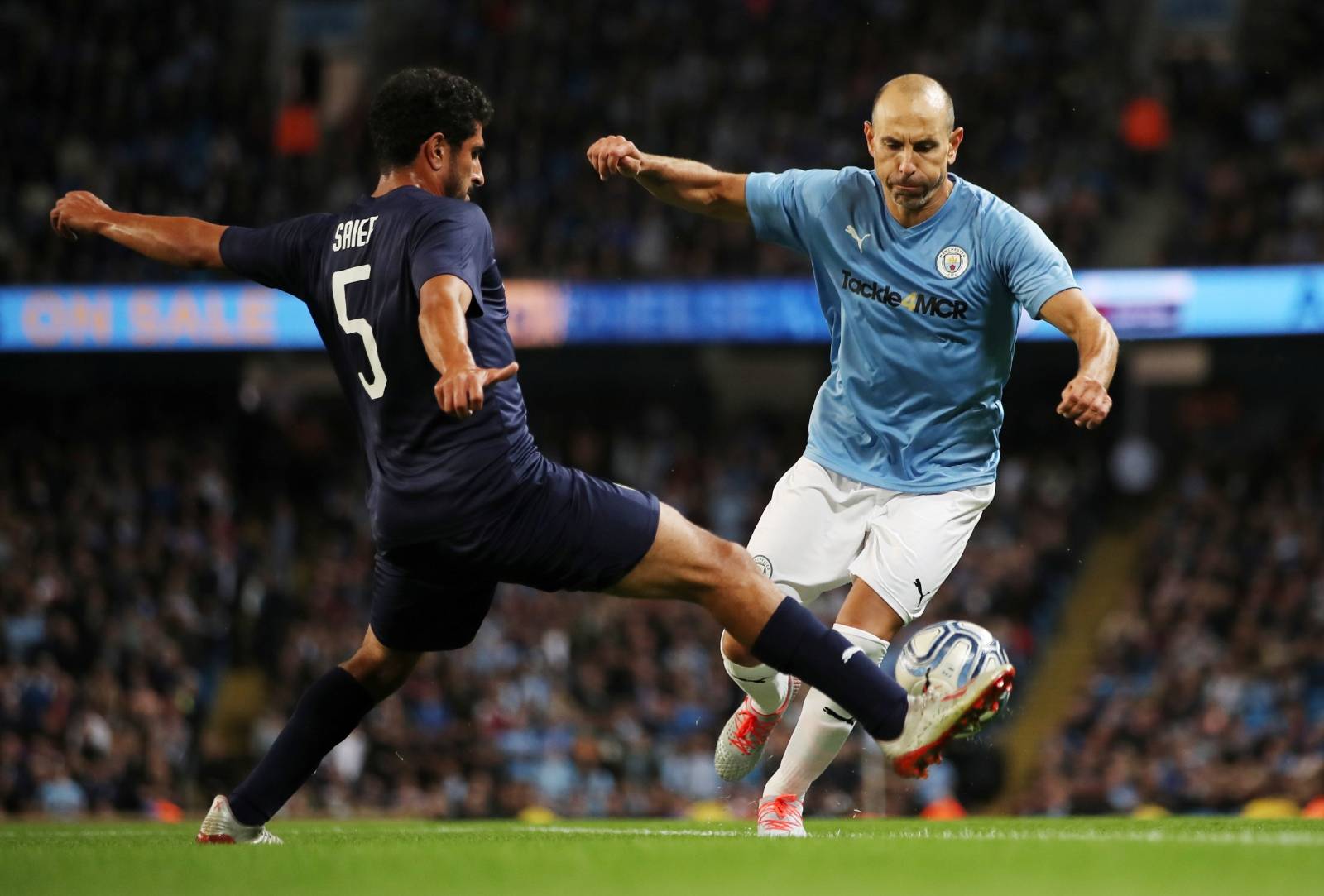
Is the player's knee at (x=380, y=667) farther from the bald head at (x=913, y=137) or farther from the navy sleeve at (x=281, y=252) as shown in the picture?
the bald head at (x=913, y=137)

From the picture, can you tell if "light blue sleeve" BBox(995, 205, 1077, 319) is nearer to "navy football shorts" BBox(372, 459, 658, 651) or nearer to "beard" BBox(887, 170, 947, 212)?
"beard" BBox(887, 170, 947, 212)

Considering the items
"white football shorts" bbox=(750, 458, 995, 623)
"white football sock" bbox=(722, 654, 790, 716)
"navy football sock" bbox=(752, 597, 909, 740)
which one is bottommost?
"white football sock" bbox=(722, 654, 790, 716)

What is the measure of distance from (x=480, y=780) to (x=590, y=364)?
280 inches

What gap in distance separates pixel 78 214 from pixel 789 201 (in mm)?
2703

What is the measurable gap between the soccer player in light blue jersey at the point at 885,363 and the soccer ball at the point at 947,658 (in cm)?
83

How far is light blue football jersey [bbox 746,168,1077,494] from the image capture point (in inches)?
258

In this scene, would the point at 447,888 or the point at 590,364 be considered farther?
the point at 590,364

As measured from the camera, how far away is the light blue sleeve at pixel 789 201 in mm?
6871

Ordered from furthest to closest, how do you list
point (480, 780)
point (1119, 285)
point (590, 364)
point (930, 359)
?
point (590, 364) < point (1119, 285) < point (480, 780) < point (930, 359)

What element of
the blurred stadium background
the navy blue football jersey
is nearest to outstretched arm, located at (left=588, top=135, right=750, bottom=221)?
the navy blue football jersey

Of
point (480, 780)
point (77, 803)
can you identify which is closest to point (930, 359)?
point (480, 780)

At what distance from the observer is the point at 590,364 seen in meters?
22.4

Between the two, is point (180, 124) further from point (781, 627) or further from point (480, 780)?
point (781, 627)

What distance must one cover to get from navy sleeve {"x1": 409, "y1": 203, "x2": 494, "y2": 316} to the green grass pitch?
5.44 ft
